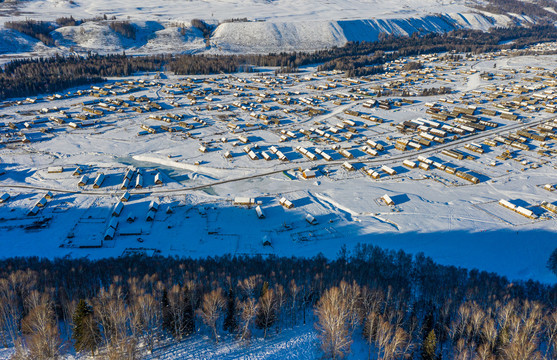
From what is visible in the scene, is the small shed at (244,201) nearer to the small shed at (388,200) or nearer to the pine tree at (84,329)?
the small shed at (388,200)

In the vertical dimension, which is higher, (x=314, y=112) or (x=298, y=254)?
(x=314, y=112)

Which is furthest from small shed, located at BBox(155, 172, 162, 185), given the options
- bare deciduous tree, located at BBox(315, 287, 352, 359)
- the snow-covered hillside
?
the snow-covered hillside

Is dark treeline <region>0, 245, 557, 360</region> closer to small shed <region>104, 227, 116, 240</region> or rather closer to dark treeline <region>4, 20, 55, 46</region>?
small shed <region>104, 227, 116, 240</region>

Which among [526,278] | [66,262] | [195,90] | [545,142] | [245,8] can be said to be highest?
[245,8]

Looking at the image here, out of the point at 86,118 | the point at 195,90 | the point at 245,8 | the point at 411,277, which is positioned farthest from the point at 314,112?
the point at 245,8

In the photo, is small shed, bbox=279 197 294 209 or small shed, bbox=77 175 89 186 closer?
small shed, bbox=279 197 294 209

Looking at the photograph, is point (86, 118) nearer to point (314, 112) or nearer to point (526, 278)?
point (314, 112)

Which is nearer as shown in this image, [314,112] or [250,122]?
[250,122]
